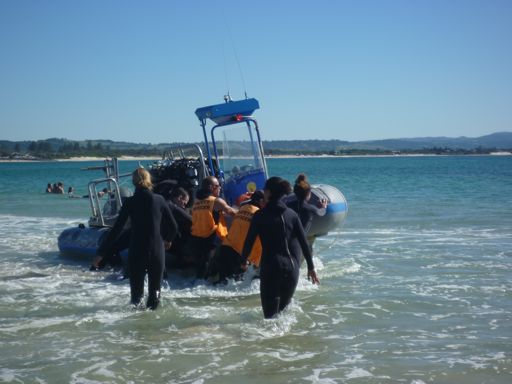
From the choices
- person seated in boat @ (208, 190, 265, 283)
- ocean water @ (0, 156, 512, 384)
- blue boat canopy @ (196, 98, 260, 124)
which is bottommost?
ocean water @ (0, 156, 512, 384)

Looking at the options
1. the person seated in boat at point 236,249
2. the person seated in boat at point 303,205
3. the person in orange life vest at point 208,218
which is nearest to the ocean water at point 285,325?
the person seated in boat at point 236,249

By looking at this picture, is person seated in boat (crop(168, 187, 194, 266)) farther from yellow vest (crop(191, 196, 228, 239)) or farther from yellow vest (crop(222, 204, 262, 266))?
yellow vest (crop(222, 204, 262, 266))

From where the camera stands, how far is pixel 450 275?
405 inches

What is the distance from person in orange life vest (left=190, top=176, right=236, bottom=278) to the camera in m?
9.02

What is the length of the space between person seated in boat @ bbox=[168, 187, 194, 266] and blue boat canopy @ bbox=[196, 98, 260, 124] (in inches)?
65.6

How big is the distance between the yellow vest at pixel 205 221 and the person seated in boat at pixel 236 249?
0.69 feet

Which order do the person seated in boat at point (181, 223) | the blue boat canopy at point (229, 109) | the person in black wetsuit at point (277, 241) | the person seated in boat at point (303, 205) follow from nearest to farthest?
the person in black wetsuit at point (277, 241)
the person seated in boat at point (303, 205)
the person seated in boat at point (181, 223)
the blue boat canopy at point (229, 109)

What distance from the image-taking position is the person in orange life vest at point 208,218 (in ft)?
29.6

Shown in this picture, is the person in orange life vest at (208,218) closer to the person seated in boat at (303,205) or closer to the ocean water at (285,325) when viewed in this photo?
the ocean water at (285,325)

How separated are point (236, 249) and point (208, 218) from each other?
1.94ft

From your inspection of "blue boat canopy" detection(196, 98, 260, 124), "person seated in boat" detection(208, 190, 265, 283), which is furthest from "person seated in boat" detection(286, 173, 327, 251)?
"blue boat canopy" detection(196, 98, 260, 124)

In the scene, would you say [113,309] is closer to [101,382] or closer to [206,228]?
[206,228]

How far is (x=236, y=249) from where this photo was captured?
880cm

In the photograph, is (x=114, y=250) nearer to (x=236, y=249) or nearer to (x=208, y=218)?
(x=208, y=218)
